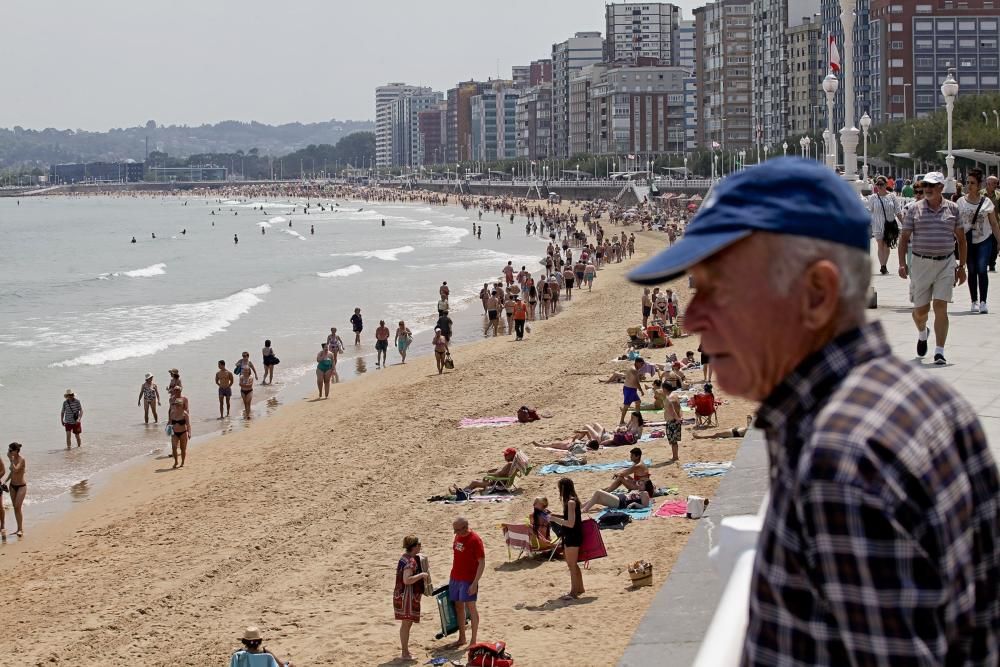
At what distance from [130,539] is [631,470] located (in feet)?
19.8

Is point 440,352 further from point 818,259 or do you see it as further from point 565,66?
point 565,66

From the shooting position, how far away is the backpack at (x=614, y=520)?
1173 cm

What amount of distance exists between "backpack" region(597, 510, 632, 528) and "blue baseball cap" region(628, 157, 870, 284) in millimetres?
10235

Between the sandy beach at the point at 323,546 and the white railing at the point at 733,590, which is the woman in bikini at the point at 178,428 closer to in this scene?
the sandy beach at the point at 323,546

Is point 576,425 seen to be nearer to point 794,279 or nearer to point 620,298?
point 794,279

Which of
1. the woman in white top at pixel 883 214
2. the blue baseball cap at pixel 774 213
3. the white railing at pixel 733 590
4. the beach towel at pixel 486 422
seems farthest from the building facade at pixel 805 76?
the blue baseball cap at pixel 774 213

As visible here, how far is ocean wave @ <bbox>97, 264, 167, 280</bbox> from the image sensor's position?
64.4m

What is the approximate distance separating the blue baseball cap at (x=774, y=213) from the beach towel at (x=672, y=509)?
10.4m

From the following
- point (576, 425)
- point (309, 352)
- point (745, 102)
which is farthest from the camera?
point (745, 102)

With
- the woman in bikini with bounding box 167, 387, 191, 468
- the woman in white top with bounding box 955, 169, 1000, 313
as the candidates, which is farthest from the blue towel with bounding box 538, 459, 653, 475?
the woman in bikini with bounding box 167, 387, 191, 468

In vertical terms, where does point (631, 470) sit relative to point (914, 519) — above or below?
below

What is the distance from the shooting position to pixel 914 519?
1418 mm

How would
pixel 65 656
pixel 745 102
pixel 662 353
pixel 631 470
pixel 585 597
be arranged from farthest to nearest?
pixel 745 102 → pixel 662 353 → pixel 631 470 → pixel 65 656 → pixel 585 597

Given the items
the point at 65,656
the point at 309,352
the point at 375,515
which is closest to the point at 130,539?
the point at 375,515
